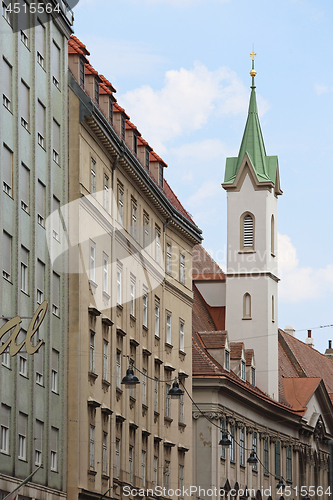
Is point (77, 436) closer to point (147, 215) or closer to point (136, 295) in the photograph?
point (136, 295)

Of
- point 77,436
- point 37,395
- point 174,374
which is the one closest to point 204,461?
point 174,374

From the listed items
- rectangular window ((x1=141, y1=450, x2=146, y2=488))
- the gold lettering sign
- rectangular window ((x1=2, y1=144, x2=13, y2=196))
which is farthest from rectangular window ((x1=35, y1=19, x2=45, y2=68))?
rectangular window ((x1=141, y1=450, x2=146, y2=488))

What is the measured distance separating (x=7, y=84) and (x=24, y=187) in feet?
11.8

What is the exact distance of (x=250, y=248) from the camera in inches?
2879

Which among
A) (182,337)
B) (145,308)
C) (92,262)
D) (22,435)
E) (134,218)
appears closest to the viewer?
(22,435)

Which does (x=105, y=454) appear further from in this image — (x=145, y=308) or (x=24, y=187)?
(x=24, y=187)

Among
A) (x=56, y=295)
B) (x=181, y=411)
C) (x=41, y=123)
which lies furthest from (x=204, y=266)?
(x=41, y=123)

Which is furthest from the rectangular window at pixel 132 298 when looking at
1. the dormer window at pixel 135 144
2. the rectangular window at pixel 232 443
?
the rectangular window at pixel 232 443

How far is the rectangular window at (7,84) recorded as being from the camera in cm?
3697

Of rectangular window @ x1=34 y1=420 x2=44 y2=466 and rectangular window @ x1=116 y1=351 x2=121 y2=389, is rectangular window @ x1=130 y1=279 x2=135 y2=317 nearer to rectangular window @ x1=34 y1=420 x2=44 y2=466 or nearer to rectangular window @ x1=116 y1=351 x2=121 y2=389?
rectangular window @ x1=116 y1=351 x2=121 y2=389

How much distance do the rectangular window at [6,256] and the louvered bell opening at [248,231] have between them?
38.0 metres

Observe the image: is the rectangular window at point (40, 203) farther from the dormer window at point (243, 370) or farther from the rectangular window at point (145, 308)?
the dormer window at point (243, 370)

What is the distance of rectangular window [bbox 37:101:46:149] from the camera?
132 feet

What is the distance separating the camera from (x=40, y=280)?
130 ft
